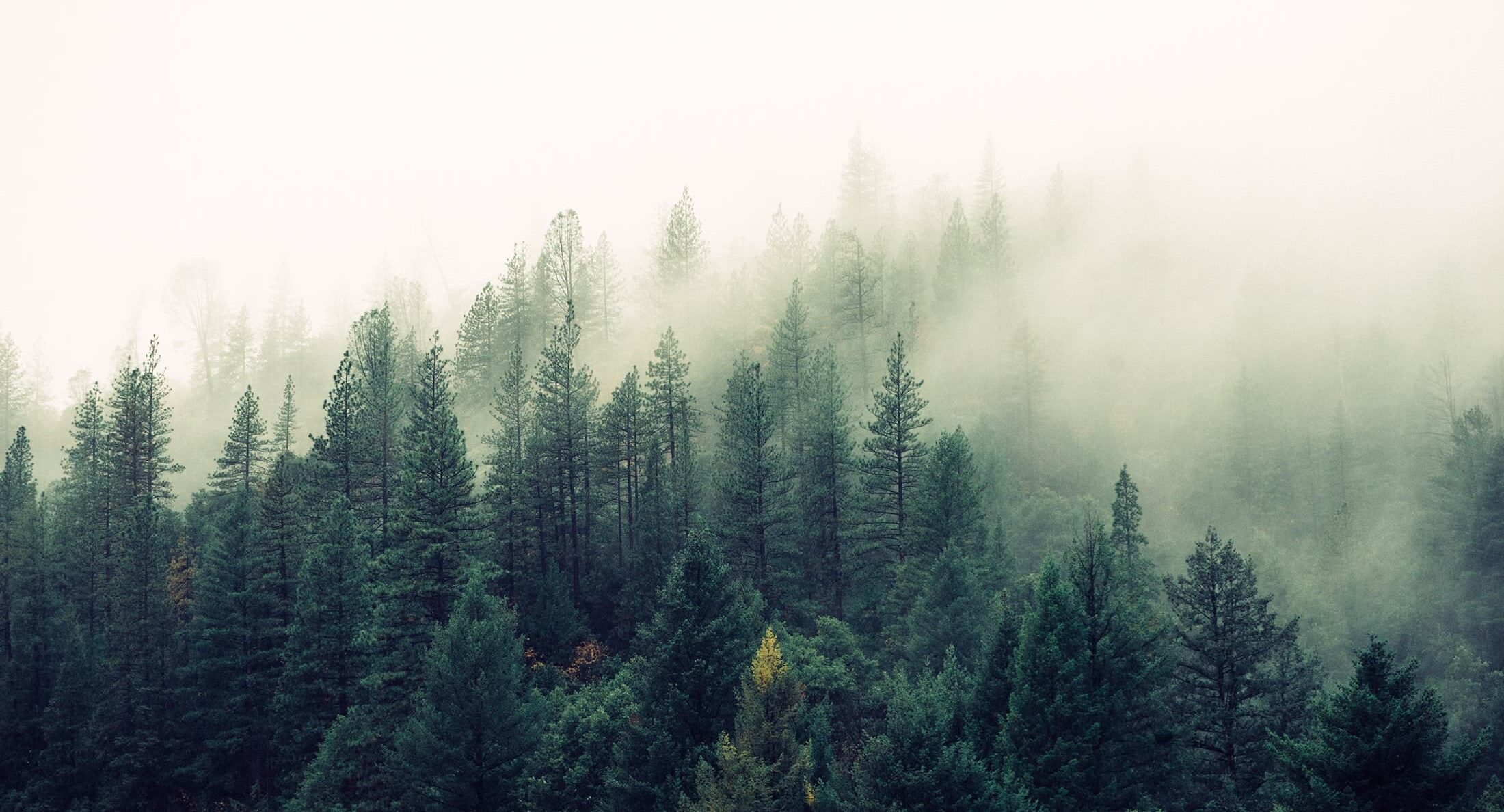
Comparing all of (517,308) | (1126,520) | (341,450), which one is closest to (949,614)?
(1126,520)

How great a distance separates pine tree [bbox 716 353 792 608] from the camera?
45000mm

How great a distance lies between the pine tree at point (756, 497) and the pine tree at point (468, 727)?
1466 centimetres

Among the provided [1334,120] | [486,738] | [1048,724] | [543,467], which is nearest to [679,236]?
[543,467]

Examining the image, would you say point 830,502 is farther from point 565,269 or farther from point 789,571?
point 565,269

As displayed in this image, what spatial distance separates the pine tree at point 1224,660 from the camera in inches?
1161

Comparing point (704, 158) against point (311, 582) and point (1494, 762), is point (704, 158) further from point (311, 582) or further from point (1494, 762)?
point (1494, 762)

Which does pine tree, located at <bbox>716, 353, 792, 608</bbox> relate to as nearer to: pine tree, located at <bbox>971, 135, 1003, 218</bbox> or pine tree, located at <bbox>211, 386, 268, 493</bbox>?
pine tree, located at <bbox>211, 386, 268, 493</bbox>

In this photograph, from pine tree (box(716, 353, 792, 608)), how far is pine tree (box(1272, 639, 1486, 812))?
26.2m

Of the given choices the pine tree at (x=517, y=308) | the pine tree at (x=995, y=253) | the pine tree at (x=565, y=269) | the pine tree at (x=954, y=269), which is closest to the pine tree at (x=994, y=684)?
the pine tree at (x=517, y=308)

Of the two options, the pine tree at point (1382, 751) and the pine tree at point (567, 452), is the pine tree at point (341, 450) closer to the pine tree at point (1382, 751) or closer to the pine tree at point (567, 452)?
the pine tree at point (567, 452)

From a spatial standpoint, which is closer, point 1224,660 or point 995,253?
point 1224,660

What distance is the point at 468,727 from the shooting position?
31188mm

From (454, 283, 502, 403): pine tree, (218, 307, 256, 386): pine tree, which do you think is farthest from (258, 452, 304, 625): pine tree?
(218, 307, 256, 386): pine tree

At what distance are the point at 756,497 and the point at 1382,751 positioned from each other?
29.0 meters
